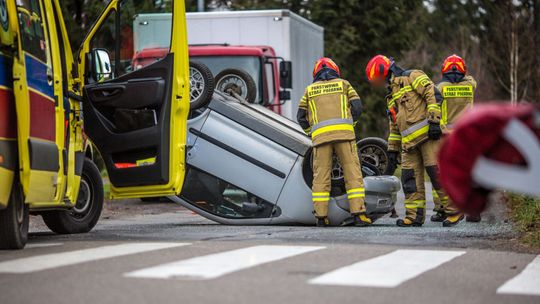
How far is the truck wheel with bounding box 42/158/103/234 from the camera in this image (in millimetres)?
11414

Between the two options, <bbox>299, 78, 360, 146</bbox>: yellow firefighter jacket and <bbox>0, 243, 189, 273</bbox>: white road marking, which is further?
<bbox>299, 78, 360, 146</bbox>: yellow firefighter jacket

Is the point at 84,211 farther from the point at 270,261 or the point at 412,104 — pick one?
the point at 270,261

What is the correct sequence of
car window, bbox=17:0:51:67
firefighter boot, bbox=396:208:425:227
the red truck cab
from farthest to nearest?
the red truck cab, firefighter boot, bbox=396:208:425:227, car window, bbox=17:0:51:67

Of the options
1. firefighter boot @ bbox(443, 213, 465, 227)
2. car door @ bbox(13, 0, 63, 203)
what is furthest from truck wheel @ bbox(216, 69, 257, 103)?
car door @ bbox(13, 0, 63, 203)

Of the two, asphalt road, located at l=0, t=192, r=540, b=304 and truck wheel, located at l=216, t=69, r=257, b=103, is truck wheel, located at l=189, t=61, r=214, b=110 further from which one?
truck wheel, located at l=216, t=69, r=257, b=103

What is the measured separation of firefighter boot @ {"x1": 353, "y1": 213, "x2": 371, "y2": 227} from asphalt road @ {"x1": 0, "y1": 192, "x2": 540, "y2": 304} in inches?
41.9

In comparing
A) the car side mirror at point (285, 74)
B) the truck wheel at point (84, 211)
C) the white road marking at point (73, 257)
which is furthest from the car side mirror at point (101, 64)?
the car side mirror at point (285, 74)

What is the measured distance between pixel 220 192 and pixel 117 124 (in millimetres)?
2021

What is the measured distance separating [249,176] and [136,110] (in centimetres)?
208

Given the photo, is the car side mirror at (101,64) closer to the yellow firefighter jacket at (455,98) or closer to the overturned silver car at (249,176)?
the overturned silver car at (249,176)

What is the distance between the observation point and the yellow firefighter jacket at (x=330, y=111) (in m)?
12.4

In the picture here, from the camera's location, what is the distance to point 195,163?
12.7 meters

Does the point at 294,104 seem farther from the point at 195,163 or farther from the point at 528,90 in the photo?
the point at 528,90

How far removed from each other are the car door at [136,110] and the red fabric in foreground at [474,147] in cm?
620
